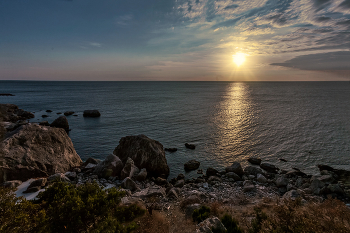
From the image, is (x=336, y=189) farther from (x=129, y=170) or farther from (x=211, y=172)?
(x=129, y=170)

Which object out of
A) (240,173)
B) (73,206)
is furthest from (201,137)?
(73,206)

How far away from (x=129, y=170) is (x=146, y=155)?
3.31 meters

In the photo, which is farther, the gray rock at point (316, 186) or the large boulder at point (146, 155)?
the large boulder at point (146, 155)

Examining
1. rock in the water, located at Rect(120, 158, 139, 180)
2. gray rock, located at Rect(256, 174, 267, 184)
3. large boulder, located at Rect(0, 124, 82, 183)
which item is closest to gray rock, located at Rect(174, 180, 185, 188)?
rock in the water, located at Rect(120, 158, 139, 180)

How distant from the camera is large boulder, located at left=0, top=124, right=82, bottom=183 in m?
18.2

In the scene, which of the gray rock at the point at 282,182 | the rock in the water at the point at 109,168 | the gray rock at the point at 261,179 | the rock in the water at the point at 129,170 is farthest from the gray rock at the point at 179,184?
the gray rock at the point at 282,182

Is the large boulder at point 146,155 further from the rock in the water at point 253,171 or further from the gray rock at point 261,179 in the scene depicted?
the gray rock at point 261,179

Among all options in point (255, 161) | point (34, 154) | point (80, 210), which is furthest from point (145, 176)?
point (255, 161)

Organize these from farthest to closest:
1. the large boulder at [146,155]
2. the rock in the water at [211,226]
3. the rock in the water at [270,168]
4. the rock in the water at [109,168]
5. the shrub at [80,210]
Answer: the rock in the water at [270,168] < the large boulder at [146,155] < the rock in the water at [109,168] < the rock in the water at [211,226] < the shrub at [80,210]

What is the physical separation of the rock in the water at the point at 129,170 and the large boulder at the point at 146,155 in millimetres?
1305

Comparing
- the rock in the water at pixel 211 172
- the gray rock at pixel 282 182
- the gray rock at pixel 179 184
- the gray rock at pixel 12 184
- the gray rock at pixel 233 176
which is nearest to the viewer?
the gray rock at pixel 12 184

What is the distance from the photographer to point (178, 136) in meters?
41.4

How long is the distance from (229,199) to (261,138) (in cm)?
2574

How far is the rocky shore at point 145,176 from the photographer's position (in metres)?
18.1
